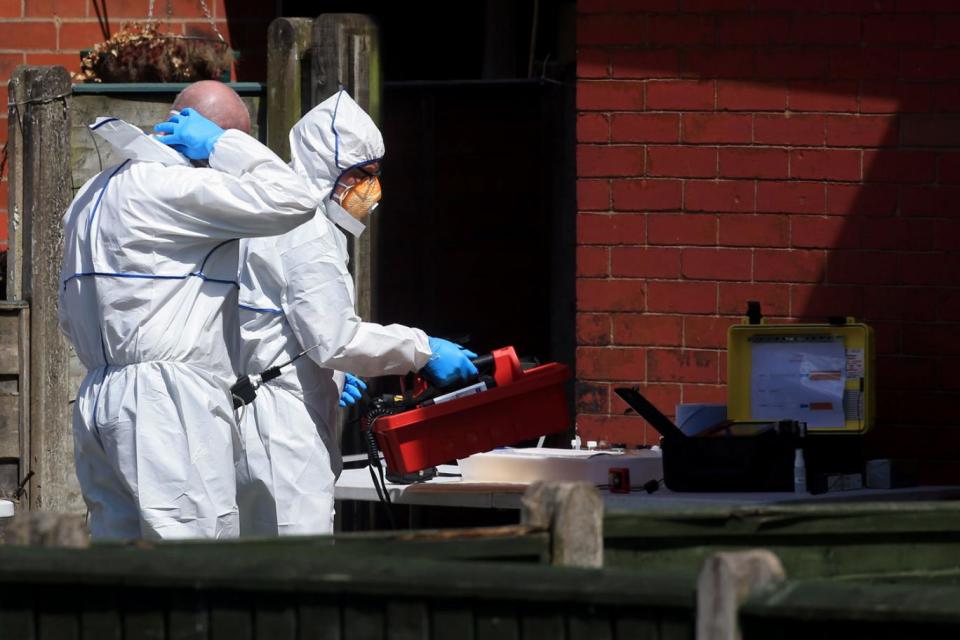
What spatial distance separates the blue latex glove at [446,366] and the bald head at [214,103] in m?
0.90

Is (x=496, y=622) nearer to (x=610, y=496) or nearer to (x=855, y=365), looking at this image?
(x=610, y=496)

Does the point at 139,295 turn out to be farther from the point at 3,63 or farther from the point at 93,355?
the point at 3,63

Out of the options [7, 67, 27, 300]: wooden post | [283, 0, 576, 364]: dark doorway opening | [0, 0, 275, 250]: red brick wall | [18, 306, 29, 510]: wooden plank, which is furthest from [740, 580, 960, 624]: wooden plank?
[0, 0, 275, 250]: red brick wall

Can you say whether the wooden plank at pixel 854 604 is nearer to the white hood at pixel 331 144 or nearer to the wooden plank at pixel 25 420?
the white hood at pixel 331 144

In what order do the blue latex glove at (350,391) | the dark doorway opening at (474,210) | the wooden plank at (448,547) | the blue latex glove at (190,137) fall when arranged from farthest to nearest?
the dark doorway opening at (474,210)
the blue latex glove at (350,391)
the blue latex glove at (190,137)
the wooden plank at (448,547)

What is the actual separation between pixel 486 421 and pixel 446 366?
0.68ft

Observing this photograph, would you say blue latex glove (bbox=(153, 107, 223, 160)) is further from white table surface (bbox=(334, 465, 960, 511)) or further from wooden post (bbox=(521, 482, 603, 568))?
wooden post (bbox=(521, 482, 603, 568))

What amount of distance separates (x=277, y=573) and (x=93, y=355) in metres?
2.11

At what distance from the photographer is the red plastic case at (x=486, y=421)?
16.0 feet

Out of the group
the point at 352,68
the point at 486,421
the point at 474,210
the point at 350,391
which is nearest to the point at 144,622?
the point at 486,421

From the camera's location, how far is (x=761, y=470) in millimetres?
4844

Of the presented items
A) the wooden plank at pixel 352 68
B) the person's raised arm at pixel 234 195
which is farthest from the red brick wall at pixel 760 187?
the person's raised arm at pixel 234 195

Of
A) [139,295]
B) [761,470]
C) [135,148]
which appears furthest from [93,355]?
[761,470]

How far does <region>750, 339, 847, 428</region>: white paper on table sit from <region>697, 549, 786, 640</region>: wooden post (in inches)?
117
